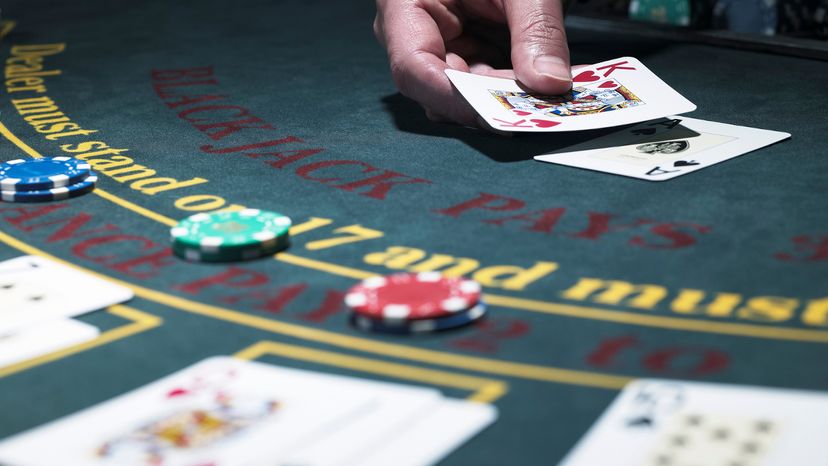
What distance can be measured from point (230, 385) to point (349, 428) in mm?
194

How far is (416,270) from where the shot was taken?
184cm

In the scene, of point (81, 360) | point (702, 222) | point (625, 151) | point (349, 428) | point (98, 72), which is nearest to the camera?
point (349, 428)

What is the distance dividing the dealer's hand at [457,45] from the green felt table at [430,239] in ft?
0.29

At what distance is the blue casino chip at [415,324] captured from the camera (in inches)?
62.2

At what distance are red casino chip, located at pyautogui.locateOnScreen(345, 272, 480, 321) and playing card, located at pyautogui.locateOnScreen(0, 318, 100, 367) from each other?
390 millimetres

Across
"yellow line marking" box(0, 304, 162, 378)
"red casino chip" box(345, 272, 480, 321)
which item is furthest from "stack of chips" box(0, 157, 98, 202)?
"red casino chip" box(345, 272, 480, 321)

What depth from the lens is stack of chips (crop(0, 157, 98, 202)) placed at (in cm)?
229

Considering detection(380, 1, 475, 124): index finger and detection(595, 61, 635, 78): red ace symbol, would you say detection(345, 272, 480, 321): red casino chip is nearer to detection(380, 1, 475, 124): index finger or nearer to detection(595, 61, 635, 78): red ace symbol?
detection(380, 1, 475, 124): index finger

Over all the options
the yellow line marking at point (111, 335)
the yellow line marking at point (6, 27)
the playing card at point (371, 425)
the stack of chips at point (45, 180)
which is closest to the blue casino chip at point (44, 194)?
the stack of chips at point (45, 180)

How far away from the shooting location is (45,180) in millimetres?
2289

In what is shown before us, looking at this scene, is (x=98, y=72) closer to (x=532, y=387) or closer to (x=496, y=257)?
(x=496, y=257)

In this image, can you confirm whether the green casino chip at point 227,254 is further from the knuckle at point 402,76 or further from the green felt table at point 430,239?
the knuckle at point 402,76

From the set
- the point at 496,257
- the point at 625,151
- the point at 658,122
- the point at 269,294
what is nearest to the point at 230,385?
the point at 269,294

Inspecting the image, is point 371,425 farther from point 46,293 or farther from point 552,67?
point 552,67
